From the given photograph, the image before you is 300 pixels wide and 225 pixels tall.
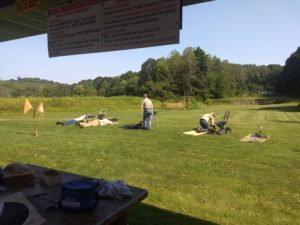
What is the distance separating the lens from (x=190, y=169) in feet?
27.3

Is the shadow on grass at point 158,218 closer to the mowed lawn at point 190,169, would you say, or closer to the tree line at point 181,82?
the mowed lawn at point 190,169

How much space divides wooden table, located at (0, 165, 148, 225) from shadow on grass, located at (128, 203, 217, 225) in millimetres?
2088

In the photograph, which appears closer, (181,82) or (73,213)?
(73,213)

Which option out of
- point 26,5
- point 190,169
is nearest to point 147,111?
point 190,169

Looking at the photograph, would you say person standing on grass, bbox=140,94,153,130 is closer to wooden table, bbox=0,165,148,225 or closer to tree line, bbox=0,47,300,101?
wooden table, bbox=0,165,148,225

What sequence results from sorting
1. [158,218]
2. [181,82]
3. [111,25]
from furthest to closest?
[181,82] → [158,218] → [111,25]

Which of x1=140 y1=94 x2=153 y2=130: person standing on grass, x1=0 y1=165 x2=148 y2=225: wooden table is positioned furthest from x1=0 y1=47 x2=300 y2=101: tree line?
x1=0 y1=165 x2=148 y2=225: wooden table

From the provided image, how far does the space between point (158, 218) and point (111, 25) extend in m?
3.01

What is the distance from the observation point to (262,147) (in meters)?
11.8

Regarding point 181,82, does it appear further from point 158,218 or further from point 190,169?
point 158,218

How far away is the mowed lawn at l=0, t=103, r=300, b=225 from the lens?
5414mm

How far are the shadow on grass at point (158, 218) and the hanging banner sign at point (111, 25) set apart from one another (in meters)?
2.62

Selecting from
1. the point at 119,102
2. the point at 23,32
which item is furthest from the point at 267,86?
the point at 23,32

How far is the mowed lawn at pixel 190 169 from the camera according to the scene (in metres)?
5.41
